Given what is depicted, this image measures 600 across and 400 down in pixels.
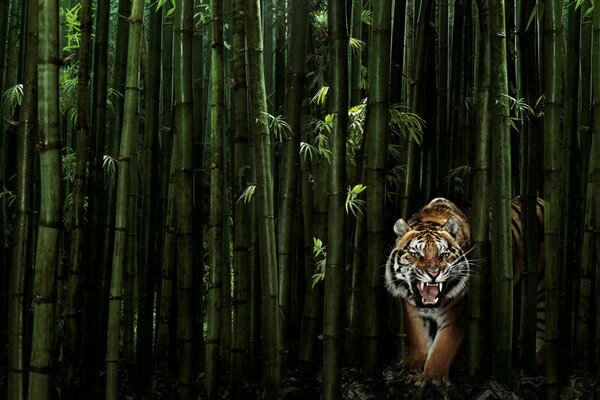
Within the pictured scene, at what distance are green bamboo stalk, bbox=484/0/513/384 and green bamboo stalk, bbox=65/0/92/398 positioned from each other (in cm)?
143

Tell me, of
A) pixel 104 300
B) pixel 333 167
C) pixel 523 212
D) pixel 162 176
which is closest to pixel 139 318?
pixel 104 300

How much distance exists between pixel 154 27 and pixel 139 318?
1361 mm

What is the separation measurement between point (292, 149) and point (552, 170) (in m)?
0.95

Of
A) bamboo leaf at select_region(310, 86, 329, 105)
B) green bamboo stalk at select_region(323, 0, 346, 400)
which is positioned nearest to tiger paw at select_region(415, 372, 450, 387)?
green bamboo stalk at select_region(323, 0, 346, 400)

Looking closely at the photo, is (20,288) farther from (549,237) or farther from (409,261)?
(549,237)

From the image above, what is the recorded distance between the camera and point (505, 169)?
263 centimetres

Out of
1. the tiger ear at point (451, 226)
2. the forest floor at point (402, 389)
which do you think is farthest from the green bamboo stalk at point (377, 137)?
the tiger ear at point (451, 226)

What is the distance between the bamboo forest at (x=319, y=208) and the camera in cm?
242

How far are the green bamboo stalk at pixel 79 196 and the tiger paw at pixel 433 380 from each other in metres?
1.35

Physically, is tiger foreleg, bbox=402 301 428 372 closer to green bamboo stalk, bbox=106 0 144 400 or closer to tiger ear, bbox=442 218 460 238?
tiger ear, bbox=442 218 460 238

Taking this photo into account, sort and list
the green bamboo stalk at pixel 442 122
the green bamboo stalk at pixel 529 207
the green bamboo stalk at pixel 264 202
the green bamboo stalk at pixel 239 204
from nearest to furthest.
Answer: the green bamboo stalk at pixel 264 202 → the green bamboo stalk at pixel 239 204 → the green bamboo stalk at pixel 529 207 → the green bamboo stalk at pixel 442 122

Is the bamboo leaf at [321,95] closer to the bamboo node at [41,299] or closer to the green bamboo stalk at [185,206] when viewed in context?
the green bamboo stalk at [185,206]

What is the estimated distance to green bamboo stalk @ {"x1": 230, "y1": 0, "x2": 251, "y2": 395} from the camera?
2.52 m

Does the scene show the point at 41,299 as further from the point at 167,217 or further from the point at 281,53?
the point at 281,53
